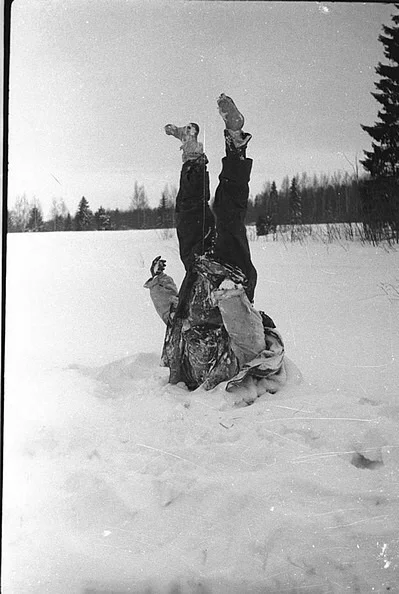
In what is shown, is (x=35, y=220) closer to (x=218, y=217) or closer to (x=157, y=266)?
(x=157, y=266)

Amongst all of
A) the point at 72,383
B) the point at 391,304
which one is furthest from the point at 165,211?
the point at 391,304

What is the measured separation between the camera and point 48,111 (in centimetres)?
167

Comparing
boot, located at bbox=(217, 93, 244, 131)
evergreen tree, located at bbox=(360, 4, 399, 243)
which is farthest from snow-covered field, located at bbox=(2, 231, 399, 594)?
boot, located at bbox=(217, 93, 244, 131)

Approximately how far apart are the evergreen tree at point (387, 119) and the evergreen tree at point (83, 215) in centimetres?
73

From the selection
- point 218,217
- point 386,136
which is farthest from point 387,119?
point 218,217

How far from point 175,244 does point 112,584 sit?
869 millimetres

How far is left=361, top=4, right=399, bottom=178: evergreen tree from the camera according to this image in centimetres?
168

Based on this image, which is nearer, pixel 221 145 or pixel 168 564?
pixel 168 564

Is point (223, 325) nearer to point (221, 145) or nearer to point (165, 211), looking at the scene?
point (165, 211)

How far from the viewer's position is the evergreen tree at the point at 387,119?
1.68 m

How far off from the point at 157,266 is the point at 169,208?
156mm

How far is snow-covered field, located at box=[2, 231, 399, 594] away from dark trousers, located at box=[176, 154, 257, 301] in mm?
39

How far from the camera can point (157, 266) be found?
5.54 ft

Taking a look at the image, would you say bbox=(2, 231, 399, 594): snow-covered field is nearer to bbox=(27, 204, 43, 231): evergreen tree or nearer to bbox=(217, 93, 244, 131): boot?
bbox=(27, 204, 43, 231): evergreen tree
